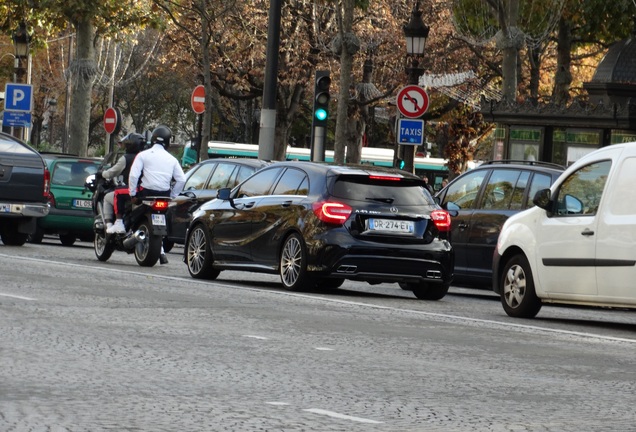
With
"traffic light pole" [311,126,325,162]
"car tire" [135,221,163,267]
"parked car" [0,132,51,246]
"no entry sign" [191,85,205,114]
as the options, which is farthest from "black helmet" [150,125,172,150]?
"no entry sign" [191,85,205,114]

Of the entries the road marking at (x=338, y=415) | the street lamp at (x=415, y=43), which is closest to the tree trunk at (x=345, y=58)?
the street lamp at (x=415, y=43)

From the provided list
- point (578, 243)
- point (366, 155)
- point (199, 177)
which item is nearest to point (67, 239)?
point (199, 177)

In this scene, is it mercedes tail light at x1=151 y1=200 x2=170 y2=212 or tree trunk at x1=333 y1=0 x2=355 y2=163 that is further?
tree trunk at x1=333 y1=0 x2=355 y2=163

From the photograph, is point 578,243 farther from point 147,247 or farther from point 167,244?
point 167,244

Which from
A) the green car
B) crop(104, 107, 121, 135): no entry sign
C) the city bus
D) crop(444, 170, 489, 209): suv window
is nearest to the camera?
crop(444, 170, 489, 209): suv window

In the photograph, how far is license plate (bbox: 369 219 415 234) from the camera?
16.6 meters

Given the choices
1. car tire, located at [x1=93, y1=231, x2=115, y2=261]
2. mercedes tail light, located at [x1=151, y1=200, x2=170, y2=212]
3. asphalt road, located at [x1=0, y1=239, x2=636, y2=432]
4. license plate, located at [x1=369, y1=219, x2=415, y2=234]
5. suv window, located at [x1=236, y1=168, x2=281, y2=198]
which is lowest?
car tire, located at [x1=93, y1=231, x2=115, y2=261]

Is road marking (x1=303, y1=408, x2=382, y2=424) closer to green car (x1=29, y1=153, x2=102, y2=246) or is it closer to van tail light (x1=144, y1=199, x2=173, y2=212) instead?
van tail light (x1=144, y1=199, x2=173, y2=212)

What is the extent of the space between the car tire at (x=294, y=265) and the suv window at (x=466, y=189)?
313cm

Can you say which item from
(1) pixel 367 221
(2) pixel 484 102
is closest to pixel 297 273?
(1) pixel 367 221

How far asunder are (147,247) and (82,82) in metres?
22.1

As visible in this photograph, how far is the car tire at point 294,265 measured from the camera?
1648cm

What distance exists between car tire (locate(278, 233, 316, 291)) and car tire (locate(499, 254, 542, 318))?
2.19 metres

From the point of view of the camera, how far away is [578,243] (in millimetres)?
14258
